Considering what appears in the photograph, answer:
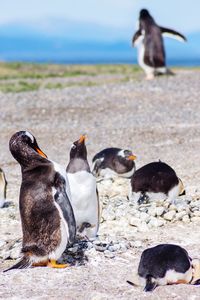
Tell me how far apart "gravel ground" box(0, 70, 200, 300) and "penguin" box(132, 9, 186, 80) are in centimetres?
120

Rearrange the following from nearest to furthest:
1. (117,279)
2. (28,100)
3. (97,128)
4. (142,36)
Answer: (117,279) < (97,128) < (28,100) < (142,36)

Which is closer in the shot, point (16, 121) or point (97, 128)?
point (97, 128)

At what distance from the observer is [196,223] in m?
7.70

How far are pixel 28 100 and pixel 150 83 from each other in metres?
2.97

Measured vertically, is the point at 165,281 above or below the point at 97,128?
below

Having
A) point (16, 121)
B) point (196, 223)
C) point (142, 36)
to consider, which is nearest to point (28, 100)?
point (16, 121)

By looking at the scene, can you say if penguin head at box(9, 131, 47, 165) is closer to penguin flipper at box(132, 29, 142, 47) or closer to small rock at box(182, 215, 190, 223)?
small rock at box(182, 215, 190, 223)

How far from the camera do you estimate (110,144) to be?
1281 cm

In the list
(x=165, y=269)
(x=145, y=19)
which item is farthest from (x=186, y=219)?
(x=145, y=19)

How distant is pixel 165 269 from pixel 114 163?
4769 mm

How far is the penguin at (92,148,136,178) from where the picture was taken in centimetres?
1023

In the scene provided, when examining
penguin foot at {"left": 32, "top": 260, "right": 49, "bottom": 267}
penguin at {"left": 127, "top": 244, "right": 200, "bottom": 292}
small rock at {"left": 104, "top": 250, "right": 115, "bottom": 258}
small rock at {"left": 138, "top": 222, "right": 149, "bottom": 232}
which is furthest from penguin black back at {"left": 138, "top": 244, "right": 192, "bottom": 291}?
small rock at {"left": 138, "top": 222, "right": 149, "bottom": 232}

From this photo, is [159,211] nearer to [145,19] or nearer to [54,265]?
[54,265]

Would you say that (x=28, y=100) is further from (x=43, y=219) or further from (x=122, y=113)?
(x=43, y=219)
